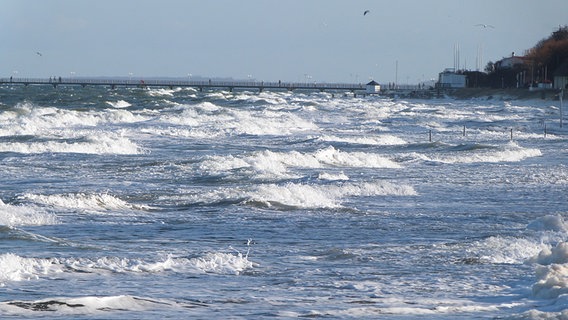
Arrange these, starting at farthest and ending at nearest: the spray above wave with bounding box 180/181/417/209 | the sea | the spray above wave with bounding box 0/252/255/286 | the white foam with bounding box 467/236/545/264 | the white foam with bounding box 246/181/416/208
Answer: the white foam with bounding box 246/181/416/208, the spray above wave with bounding box 180/181/417/209, the white foam with bounding box 467/236/545/264, the spray above wave with bounding box 0/252/255/286, the sea

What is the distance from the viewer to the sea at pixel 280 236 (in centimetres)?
1027

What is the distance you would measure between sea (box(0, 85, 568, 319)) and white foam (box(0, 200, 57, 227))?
3 cm

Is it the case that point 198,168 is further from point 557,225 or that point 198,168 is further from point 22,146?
point 557,225

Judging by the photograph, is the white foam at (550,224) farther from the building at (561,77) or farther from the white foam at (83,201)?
the building at (561,77)

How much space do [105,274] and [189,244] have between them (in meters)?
2.47

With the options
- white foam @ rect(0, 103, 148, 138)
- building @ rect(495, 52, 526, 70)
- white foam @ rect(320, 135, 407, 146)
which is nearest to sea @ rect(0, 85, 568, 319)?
white foam @ rect(320, 135, 407, 146)

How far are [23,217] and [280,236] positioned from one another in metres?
3.95

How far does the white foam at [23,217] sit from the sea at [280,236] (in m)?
0.03

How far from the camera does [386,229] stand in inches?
623

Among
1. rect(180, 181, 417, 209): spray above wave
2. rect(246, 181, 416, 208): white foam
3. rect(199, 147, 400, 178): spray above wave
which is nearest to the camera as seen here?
rect(180, 181, 417, 209): spray above wave

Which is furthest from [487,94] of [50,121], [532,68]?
[50,121]

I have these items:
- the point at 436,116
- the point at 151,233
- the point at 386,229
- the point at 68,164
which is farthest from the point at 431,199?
the point at 436,116

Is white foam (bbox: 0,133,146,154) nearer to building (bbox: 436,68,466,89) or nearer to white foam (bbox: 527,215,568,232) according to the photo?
white foam (bbox: 527,215,568,232)

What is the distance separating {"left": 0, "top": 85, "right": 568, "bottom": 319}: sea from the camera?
10.3 m
